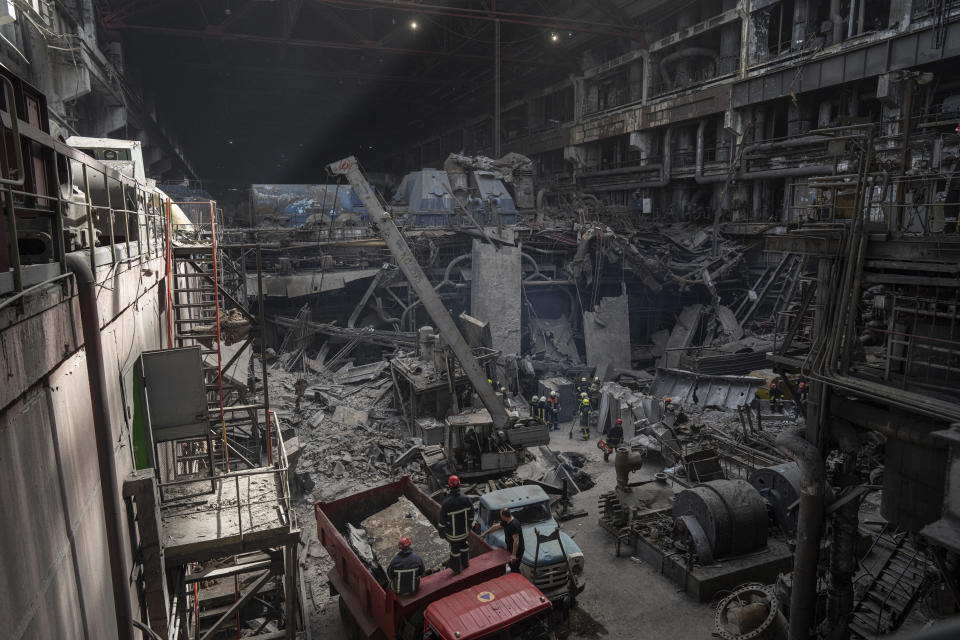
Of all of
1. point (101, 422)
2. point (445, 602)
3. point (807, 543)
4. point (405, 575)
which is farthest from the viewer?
point (807, 543)

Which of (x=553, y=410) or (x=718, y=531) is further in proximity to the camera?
(x=553, y=410)

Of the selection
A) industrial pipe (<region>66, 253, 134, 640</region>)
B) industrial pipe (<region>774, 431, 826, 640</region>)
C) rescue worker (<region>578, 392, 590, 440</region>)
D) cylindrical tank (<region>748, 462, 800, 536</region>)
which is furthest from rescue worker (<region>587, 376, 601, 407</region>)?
industrial pipe (<region>66, 253, 134, 640</region>)

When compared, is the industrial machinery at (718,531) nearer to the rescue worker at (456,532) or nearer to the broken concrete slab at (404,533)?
the broken concrete slab at (404,533)

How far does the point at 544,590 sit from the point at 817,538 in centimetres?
401

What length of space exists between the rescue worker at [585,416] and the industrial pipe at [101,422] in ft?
47.0

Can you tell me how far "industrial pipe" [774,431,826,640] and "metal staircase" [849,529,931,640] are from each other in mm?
746

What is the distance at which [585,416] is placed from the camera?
1733 cm

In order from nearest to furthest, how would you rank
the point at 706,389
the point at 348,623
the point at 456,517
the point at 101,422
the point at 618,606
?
the point at 101,422, the point at 456,517, the point at 348,623, the point at 618,606, the point at 706,389

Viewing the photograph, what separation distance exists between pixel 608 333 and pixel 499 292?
4.93 meters

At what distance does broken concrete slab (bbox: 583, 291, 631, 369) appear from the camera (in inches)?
925

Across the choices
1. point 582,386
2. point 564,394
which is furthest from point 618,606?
point 564,394

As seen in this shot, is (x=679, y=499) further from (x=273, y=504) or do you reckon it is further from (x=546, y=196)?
(x=546, y=196)

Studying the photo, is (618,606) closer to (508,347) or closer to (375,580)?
(375,580)

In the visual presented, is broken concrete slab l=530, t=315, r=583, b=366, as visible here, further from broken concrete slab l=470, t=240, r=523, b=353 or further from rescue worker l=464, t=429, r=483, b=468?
rescue worker l=464, t=429, r=483, b=468
